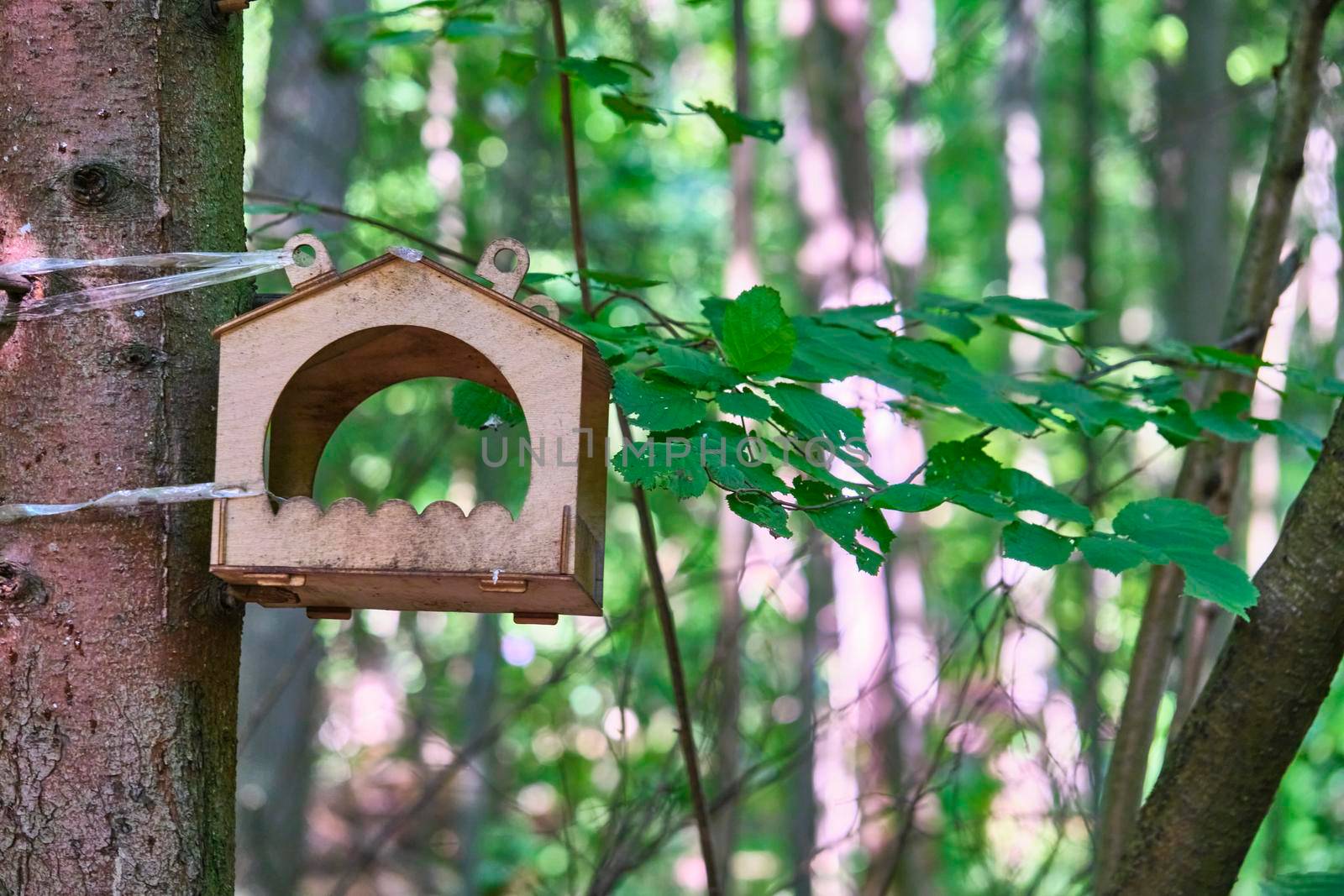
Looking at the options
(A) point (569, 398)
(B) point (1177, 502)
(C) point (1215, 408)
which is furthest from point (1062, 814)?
(A) point (569, 398)

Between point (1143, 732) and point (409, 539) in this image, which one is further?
point (1143, 732)

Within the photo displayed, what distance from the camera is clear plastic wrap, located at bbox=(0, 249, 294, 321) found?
1.39 m

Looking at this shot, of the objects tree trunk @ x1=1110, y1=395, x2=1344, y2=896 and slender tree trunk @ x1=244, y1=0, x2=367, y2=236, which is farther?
slender tree trunk @ x1=244, y1=0, x2=367, y2=236

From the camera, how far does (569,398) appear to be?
1376 mm

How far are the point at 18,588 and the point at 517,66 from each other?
51.5 inches

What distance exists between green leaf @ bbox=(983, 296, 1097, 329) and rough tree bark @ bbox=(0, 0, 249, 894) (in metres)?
1.27

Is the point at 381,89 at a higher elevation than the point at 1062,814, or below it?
higher

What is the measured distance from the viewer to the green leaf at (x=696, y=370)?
1426 millimetres

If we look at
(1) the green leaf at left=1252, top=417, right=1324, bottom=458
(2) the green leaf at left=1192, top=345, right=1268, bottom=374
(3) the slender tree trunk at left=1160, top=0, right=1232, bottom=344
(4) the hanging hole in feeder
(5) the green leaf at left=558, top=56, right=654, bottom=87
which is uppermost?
(3) the slender tree trunk at left=1160, top=0, right=1232, bottom=344

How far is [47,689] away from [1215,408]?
182 cm

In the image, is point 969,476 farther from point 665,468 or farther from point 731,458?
point 665,468

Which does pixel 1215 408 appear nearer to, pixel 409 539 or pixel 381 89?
pixel 409 539

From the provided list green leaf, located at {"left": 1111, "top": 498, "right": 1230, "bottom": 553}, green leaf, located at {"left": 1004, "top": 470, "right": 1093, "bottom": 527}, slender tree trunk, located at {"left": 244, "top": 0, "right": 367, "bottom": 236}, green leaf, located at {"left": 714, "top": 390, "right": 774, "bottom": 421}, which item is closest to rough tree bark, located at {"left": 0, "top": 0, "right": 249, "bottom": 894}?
green leaf, located at {"left": 714, "top": 390, "right": 774, "bottom": 421}

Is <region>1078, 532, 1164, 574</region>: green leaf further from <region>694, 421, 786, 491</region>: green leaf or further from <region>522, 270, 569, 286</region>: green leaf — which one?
<region>522, 270, 569, 286</region>: green leaf
